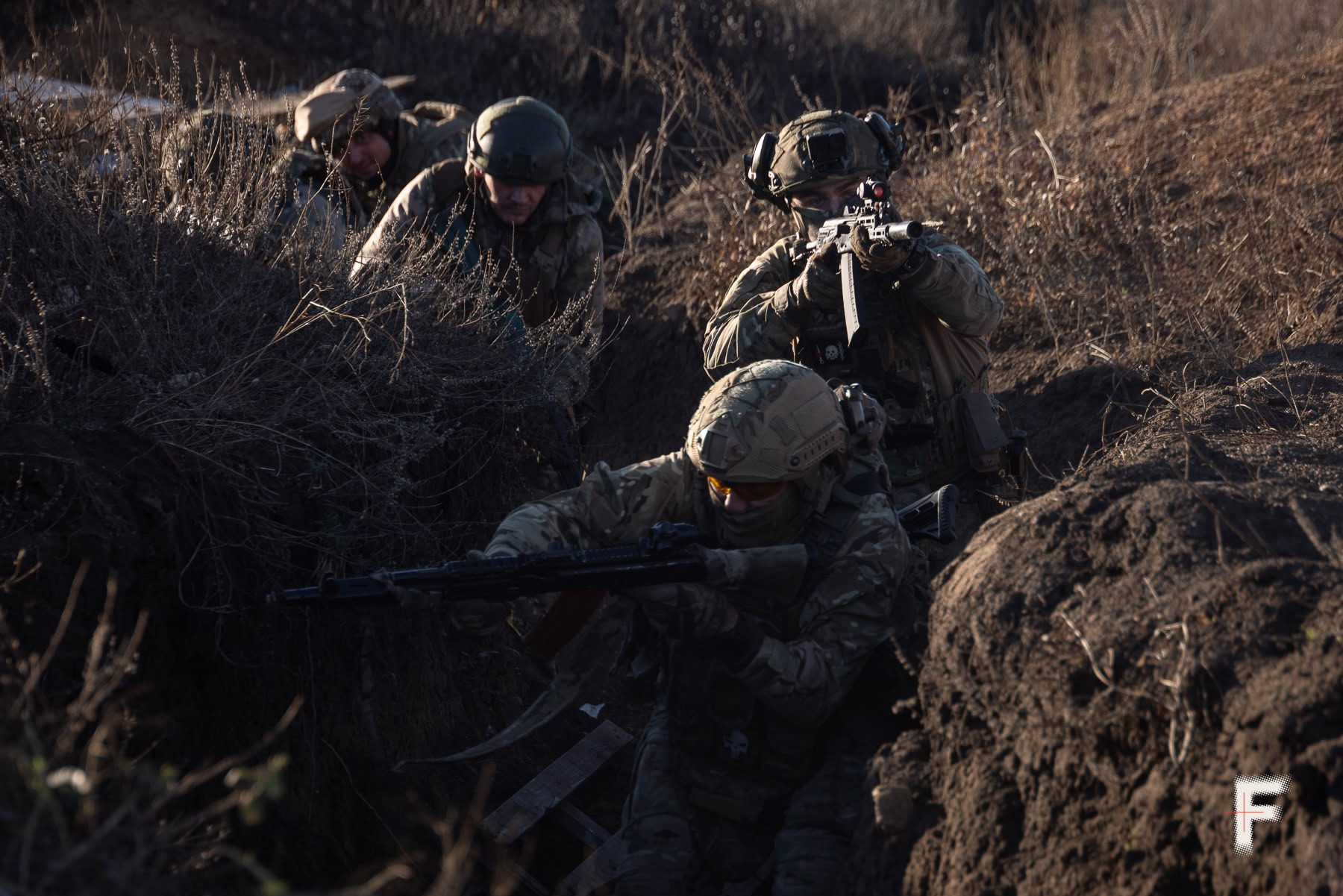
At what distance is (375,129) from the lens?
710 cm

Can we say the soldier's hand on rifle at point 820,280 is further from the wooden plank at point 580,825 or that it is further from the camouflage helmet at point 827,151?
the wooden plank at point 580,825

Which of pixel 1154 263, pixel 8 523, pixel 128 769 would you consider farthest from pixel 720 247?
pixel 128 769

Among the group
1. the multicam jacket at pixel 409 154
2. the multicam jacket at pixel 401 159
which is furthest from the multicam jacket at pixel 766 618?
the multicam jacket at pixel 409 154

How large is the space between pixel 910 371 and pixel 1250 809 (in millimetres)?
3185

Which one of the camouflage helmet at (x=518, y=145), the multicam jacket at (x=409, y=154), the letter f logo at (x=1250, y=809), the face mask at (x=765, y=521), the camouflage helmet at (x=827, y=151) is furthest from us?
the multicam jacket at (x=409, y=154)

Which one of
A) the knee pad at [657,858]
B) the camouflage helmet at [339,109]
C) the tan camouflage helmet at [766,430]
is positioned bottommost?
the knee pad at [657,858]

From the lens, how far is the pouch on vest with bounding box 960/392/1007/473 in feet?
16.8

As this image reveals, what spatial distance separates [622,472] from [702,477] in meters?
0.26

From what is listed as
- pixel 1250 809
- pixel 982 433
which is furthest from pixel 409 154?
pixel 1250 809

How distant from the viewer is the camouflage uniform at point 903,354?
17.2ft

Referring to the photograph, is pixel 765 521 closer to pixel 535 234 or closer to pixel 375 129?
pixel 535 234

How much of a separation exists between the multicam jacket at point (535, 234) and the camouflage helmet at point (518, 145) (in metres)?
0.19

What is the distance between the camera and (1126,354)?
635 centimetres

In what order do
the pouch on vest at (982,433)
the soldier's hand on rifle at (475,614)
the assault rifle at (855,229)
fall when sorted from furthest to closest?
the pouch on vest at (982,433) → the assault rifle at (855,229) → the soldier's hand on rifle at (475,614)
